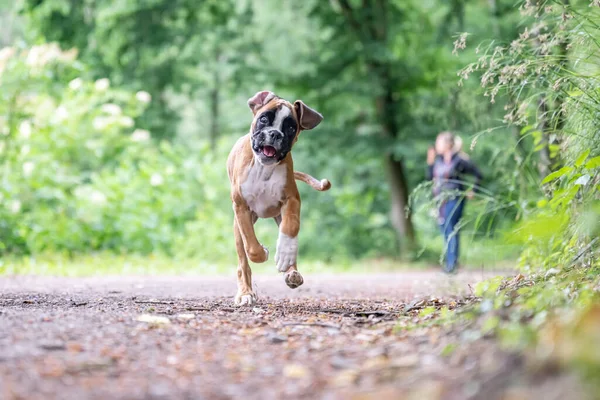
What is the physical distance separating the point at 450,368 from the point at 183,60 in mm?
15005

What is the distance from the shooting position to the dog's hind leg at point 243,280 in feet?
17.9

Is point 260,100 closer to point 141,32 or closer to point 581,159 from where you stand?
point 581,159

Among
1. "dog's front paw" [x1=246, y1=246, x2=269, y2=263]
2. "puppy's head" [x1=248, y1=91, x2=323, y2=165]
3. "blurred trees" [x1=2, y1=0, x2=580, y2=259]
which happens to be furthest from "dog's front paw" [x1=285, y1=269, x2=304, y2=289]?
"blurred trees" [x1=2, y1=0, x2=580, y2=259]

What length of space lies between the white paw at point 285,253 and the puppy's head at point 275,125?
537mm

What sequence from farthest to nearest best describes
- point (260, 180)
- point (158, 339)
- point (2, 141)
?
point (2, 141) < point (260, 180) < point (158, 339)

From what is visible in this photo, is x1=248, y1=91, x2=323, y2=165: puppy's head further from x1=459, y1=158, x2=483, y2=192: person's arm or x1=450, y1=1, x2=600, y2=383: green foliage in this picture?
x1=459, y1=158, x2=483, y2=192: person's arm

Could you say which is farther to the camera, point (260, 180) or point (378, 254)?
point (378, 254)

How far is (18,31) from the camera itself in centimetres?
2466

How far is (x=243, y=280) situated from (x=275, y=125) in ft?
3.73

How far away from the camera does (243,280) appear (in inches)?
222

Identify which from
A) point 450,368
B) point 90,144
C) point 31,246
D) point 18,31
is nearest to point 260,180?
point 450,368

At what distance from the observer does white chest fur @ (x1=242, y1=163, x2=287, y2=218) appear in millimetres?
5473

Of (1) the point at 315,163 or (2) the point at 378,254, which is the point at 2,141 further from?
(2) the point at 378,254

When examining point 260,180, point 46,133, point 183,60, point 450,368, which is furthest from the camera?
point 183,60
